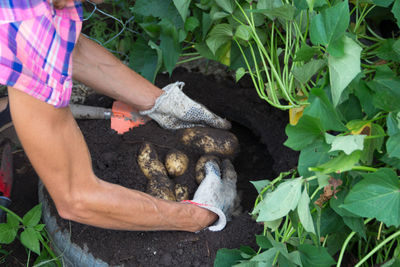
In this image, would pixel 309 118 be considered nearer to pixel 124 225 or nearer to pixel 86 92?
pixel 124 225

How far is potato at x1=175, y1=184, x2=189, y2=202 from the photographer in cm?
169

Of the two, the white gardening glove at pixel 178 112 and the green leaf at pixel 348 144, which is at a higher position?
the green leaf at pixel 348 144

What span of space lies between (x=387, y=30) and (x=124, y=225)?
Answer: 1585 mm

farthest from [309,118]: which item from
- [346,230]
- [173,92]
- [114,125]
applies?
[114,125]

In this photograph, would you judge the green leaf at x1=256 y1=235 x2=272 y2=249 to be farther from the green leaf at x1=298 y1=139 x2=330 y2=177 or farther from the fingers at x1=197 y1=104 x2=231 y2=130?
the fingers at x1=197 y1=104 x2=231 y2=130

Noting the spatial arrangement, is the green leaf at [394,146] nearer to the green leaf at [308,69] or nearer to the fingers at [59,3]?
the green leaf at [308,69]

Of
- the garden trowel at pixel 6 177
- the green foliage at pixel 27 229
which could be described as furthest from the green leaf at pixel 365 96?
the garden trowel at pixel 6 177

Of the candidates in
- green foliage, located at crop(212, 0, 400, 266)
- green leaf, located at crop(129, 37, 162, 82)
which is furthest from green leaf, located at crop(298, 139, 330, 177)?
green leaf, located at crop(129, 37, 162, 82)

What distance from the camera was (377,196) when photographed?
919 millimetres

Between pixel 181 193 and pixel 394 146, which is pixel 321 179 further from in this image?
pixel 181 193

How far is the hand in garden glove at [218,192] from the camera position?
155cm

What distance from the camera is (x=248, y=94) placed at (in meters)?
2.01

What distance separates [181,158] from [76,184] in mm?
660

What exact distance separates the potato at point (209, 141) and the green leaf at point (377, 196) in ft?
3.24
